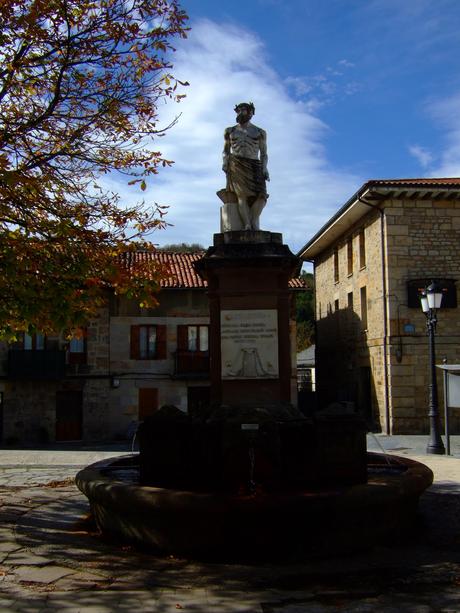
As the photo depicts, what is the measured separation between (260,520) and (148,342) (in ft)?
71.5

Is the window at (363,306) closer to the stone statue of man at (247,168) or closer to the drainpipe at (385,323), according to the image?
the drainpipe at (385,323)

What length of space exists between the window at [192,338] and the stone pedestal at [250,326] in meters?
19.1

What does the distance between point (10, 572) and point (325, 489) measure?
3.06 meters

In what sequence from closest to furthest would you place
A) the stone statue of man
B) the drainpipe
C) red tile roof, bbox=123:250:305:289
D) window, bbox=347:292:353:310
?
the stone statue of man → the drainpipe → red tile roof, bbox=123:250:305:289 → window, bbox=347:292:353:310

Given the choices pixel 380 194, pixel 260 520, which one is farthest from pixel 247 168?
pixel 380 194

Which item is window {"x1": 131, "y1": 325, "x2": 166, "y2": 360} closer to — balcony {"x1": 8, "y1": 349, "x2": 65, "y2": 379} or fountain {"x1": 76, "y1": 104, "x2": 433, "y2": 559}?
balcony {"x1": 8, "y1": 349, "x2": 65, "y2": 379}

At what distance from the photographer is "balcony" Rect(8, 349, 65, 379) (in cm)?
2588

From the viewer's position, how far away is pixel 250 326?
805 cm

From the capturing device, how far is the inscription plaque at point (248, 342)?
8000 millimetres

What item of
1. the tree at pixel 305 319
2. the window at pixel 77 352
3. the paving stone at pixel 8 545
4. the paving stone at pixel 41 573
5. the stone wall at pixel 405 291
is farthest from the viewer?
the tree at pixel 305 319

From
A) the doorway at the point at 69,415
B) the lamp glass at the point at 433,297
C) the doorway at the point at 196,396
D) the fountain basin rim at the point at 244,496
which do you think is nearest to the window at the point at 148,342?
the doorway at the point at 196,396

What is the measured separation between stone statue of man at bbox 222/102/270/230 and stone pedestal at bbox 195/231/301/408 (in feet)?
2.19

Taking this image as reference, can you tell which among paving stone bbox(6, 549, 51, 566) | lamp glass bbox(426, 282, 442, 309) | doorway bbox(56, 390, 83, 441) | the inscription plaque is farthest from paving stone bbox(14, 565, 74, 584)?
doorway bbox(56, 390, 83, 441)

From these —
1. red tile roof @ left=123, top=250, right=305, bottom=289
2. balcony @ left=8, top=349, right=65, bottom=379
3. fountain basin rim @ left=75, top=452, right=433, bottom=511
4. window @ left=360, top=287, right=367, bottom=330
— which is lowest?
fountain basin rim @ left=75, top=452, right=433, bottom=511
